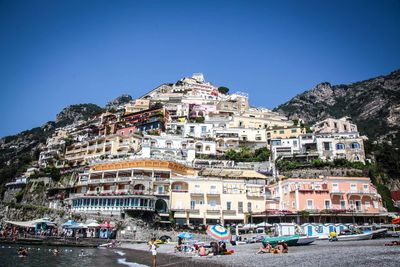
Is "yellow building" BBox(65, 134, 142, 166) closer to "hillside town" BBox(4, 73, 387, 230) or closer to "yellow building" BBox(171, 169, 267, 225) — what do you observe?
"hillside town" BBox(4, 73, 387, 230)

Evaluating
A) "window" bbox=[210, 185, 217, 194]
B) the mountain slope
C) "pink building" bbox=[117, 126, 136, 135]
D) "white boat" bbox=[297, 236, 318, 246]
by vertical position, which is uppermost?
the mountain slope

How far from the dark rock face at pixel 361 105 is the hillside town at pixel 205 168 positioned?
48.0 m

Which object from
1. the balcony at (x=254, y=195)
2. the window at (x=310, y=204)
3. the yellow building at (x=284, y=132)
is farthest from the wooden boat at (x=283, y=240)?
the yellow building at (x=284, y=132)

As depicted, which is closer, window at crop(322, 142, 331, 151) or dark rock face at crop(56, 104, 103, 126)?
window at crop(322, 142, 331, 151)

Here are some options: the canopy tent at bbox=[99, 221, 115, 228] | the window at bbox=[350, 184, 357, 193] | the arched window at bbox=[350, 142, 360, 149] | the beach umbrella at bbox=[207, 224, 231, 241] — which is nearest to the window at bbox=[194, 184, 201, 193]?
the canopy tent at bbox=[99, 221, 115, 228]

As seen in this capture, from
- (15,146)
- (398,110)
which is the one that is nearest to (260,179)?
(398,110)

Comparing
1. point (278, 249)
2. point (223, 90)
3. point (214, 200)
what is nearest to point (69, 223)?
point (214, 200)

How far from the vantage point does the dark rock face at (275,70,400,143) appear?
119 m

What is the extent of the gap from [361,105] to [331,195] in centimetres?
11178

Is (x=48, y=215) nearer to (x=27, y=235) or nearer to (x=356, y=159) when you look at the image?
(x=27, y=235)

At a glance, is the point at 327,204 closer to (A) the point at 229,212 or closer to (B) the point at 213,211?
(A) the point at 229,212

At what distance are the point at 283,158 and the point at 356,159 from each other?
13.3 meters

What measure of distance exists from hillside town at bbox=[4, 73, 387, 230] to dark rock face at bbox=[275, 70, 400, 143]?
48.0 metres

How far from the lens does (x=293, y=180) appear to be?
50.5 meters
